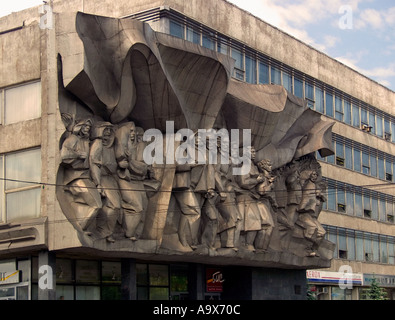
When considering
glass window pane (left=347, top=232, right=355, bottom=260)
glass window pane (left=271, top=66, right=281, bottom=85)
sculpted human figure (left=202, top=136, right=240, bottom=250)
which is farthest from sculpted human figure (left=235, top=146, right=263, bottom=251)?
glass window pane (left=347, top=232, right=355, bottom=260)

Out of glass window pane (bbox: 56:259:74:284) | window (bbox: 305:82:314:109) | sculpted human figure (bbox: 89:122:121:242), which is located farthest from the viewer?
window (bbox: 305:82:314:109)

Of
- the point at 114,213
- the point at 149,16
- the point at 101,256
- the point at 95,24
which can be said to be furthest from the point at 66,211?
the point at 149,16

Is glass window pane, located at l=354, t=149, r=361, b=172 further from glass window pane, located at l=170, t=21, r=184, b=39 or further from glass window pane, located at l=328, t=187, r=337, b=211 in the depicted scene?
glass window pane, located at l=170, t=21, r=184, b=39

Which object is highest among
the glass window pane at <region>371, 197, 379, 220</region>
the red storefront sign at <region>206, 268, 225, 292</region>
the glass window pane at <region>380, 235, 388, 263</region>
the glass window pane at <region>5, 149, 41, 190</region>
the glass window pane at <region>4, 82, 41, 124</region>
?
the glass window pane at <region>4, 82, 41, 124</region>

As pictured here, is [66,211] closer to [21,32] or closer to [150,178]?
[150,178]

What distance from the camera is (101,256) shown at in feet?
98.0

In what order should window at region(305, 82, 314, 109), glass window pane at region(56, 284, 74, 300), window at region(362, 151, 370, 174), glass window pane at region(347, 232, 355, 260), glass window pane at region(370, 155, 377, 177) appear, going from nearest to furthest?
glass window pane at region(56, 284, 74, 300), window at region(305, 82, 314, 109), glass window pane at region(347, 232, 355, 260), window at region(362, 151, 370, 174), glass window pane at region(370, 155, 377, 177)

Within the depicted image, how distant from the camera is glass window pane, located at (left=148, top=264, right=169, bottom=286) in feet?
110

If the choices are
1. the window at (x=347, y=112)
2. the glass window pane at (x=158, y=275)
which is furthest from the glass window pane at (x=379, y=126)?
the glass window pane at (x=158, y=275)

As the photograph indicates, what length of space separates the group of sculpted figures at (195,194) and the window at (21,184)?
141cm

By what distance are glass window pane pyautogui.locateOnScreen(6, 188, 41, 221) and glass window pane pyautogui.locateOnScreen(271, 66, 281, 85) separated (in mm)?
19716

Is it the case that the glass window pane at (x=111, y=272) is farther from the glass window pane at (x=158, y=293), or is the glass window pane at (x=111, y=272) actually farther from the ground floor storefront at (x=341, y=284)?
the ground floor storefront at (x=341, y=284)

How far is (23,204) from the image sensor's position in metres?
28.4
